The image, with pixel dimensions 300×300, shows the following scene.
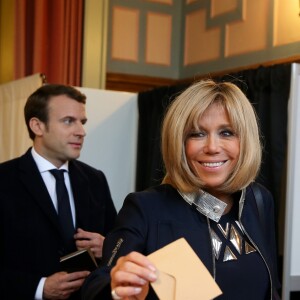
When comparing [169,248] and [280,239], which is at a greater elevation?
[169,248]

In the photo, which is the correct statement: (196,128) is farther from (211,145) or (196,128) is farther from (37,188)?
(37,188)

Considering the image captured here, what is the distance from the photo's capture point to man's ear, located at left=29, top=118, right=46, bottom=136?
2.77 meters

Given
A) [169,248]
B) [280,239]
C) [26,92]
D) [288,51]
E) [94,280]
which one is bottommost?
[280,239]

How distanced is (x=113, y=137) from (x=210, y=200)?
8.27 ft

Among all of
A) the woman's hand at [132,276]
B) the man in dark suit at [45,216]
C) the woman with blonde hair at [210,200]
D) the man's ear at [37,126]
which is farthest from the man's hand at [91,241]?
the woman's hand at [132,276]

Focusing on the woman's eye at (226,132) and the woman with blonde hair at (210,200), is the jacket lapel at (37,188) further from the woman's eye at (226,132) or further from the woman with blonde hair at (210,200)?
the woman's eye at (226,132)

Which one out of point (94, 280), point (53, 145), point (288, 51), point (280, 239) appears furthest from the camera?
point (288, 51)

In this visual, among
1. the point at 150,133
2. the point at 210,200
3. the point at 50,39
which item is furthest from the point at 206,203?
the point at 50,39

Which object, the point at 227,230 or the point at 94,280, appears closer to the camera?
the point at 94,280

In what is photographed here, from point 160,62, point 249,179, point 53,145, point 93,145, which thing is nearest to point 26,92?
point 93,145

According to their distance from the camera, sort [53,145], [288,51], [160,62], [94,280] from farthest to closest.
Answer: [160,62], [288,51], [53,145], [94,280]

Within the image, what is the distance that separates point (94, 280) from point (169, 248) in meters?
0.24

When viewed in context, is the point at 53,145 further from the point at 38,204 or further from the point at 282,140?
the point at 282,140

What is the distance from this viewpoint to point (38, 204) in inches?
93.7
